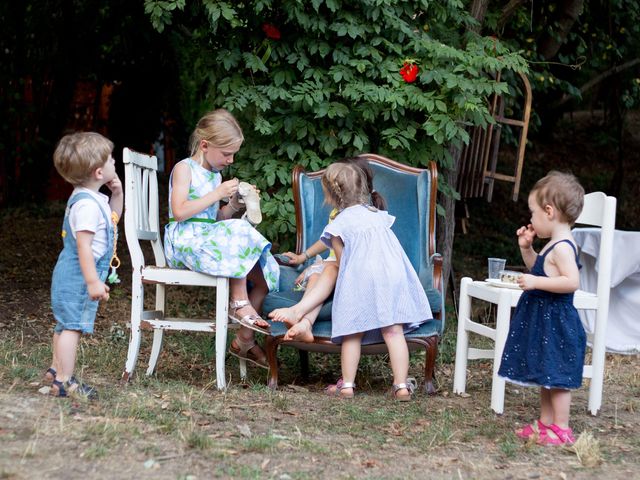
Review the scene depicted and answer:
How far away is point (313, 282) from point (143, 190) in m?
1.07

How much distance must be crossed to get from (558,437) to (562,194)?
3.38 feet

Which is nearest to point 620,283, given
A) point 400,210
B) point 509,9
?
point 400,210

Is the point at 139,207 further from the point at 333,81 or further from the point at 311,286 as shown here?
the point at 333,81

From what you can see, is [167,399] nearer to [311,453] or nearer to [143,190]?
[311,453]

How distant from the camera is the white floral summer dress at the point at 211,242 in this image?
462 centimetres

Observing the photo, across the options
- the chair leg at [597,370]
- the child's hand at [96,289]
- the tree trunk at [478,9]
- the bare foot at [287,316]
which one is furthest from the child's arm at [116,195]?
the tree trunk at [478,9]

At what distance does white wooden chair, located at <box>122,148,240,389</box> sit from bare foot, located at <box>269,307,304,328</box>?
254mm

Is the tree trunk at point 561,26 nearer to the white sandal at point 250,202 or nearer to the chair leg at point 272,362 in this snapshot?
the white sandal at point 250,202

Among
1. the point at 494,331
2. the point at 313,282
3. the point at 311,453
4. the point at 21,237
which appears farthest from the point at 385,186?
the point at 21,237

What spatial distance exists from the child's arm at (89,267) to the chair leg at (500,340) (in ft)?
6.08

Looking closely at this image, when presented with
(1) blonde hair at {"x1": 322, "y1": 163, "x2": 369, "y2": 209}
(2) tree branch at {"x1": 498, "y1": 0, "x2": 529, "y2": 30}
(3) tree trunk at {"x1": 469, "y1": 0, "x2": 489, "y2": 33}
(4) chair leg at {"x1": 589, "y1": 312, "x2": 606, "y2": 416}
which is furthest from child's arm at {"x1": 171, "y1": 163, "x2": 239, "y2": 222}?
(2) tree branch at {"x1": 498, "y1": 0, "x2": 529, "y2": 30}

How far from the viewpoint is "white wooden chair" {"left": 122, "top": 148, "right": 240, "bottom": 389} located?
459 centimetres

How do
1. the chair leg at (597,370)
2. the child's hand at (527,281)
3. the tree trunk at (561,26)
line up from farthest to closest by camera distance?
the tree trunk at (561,26) → the chair leg at (597,370) → the child's hand at (527,281)

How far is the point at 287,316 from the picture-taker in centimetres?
454
